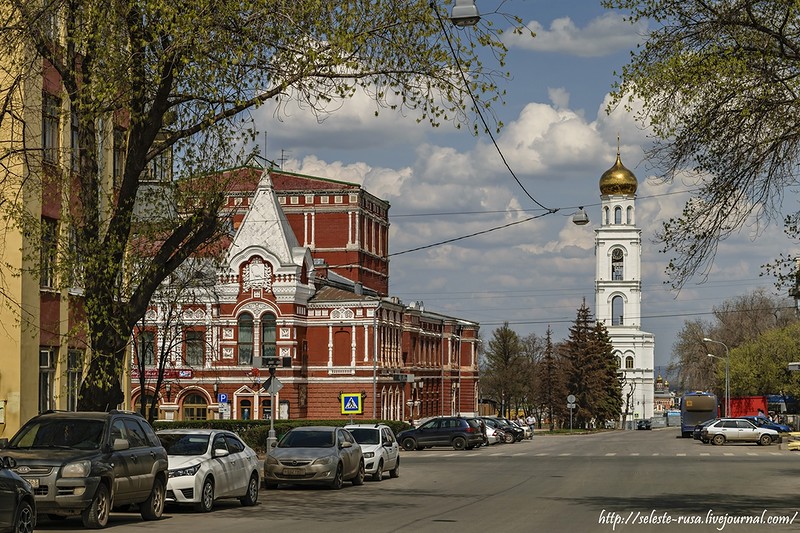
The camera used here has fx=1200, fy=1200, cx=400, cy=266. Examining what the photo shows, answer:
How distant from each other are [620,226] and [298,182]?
68.6 m

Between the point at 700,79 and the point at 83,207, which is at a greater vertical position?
the point at 700,79

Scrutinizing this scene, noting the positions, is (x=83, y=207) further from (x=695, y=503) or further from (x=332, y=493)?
(x=695, y=503)

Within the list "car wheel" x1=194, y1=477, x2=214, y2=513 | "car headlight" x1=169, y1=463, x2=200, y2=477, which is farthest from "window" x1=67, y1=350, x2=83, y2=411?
"car headlight" x1=169, y1=463, x2=200, y2=477

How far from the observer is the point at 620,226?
488ft

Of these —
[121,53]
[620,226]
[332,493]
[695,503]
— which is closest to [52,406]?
[332,493]

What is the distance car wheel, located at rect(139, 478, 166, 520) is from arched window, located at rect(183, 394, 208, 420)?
5344cm

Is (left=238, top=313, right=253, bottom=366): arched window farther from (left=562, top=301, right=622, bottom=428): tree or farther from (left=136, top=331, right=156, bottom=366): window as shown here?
(left=562, top=301, right=622, bottom=428): tree

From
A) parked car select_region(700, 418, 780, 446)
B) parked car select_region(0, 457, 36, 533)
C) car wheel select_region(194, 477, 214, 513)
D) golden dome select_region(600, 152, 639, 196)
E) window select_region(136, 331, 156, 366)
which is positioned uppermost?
golden dome select_region(600, 152, 639, 196)

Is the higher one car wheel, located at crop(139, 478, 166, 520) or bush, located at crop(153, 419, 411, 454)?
car wheel, located at crop(139, 478, 166, 520)

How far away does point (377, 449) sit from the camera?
3288 cm

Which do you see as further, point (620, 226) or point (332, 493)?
point (620, 226)

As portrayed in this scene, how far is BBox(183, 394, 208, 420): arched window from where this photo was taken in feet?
241

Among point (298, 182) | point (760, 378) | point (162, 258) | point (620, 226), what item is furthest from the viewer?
point (620, 226)

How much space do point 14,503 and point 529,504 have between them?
39.0ft
